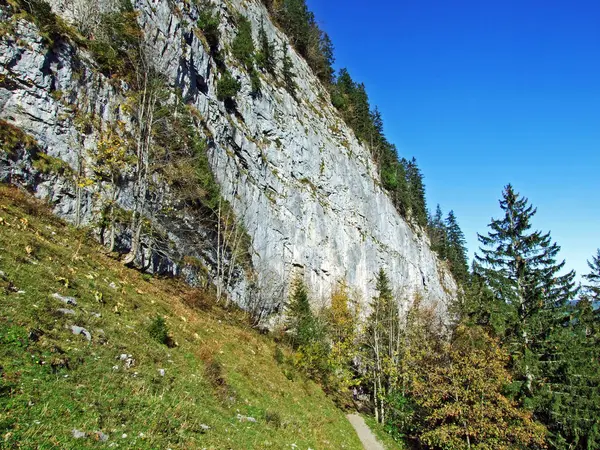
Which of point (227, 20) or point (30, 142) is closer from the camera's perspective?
point (30, 142)

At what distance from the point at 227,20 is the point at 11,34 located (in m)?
32.6

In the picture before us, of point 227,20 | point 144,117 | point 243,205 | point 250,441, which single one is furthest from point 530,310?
point 227,20

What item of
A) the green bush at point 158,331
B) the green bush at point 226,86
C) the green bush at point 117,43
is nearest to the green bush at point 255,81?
the green bush at point 226,86

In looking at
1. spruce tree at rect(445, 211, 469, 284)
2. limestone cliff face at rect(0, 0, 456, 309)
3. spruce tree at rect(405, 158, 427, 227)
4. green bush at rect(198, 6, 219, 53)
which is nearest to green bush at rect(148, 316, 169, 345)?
limestone cliff face at rect(0, 0, 456, 309)

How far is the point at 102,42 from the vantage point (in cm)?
2333

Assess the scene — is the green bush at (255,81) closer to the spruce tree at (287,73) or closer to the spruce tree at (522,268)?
the spruce tree at (287,73)

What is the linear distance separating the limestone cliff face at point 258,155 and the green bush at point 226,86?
2.86ft

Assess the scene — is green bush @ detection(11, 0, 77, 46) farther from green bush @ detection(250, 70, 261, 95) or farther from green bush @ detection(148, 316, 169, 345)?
green bush @ detection(250, 70, 261, 95)

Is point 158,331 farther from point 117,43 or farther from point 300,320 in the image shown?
point 300,320

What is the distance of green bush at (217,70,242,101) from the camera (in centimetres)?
3778

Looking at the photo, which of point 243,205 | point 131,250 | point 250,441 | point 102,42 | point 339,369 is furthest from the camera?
point 243,205

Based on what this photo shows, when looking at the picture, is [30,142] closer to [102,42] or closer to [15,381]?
[102,42]

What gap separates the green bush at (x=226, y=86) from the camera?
37781mm

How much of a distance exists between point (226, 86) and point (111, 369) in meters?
35.9
